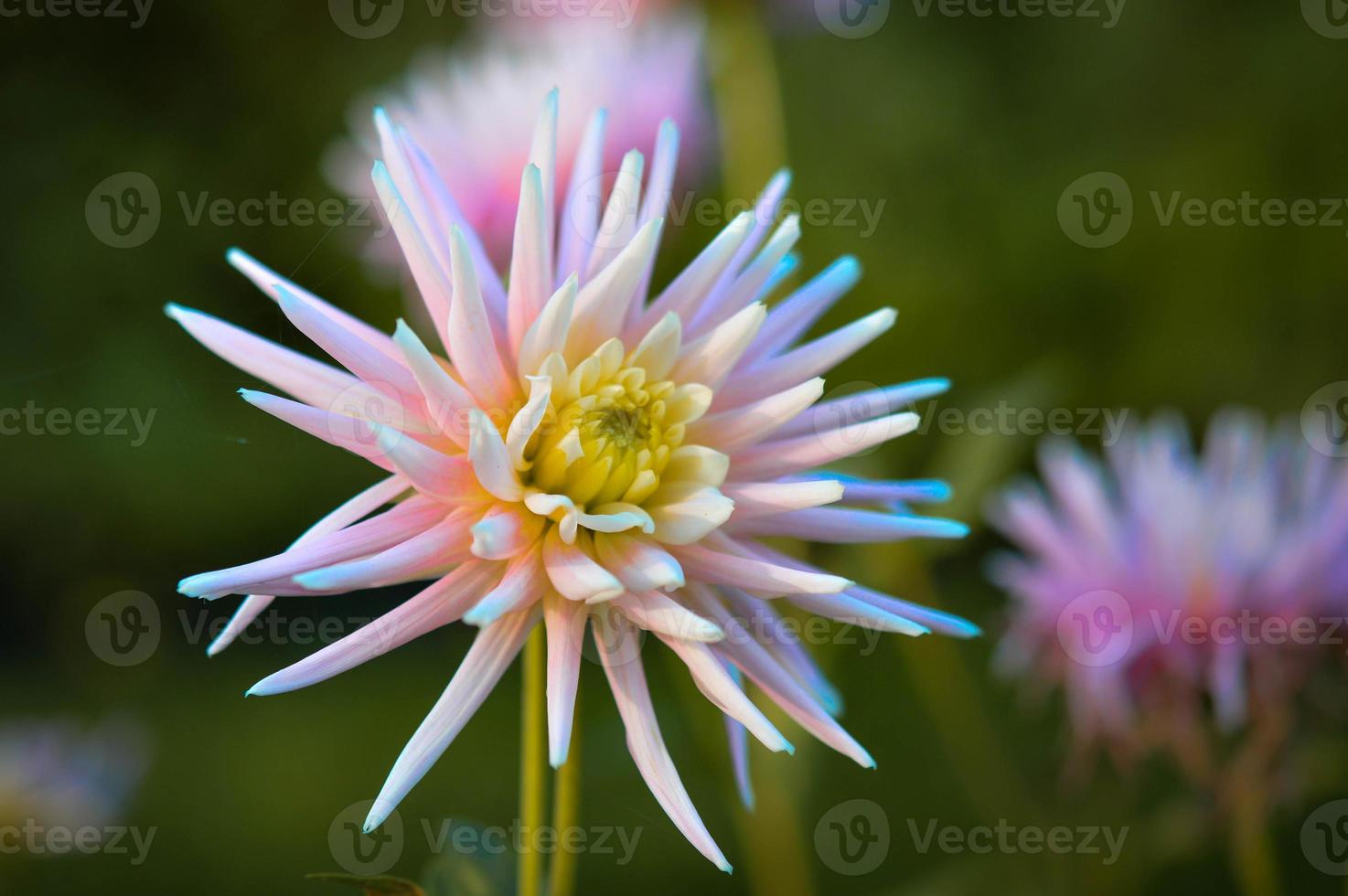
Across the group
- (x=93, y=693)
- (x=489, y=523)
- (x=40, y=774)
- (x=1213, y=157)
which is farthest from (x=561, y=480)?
(x=1213, y=157)

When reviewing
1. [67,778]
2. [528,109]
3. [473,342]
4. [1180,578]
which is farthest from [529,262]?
[67,778]

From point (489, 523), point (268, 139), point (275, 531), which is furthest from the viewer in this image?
point (268, 139)

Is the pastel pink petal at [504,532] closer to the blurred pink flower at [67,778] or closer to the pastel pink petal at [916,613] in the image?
the pastel pink petal at [916,613]

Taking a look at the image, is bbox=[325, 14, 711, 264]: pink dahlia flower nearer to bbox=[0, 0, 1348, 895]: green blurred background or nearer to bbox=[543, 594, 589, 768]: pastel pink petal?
bbox=[0, 0, 1348, 895]: green blurred background

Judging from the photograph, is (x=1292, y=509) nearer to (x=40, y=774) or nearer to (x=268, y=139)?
(x=40, y=774)

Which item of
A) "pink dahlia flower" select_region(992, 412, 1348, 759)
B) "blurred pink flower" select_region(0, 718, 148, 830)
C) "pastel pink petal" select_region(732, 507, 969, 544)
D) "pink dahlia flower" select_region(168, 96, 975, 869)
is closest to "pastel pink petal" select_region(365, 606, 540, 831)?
"pink dahlia flower" select_region(168, 96, 975, 869)

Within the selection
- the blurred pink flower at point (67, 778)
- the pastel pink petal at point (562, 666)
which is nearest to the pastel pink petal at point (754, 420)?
the pastel pink petal at point (562, 666)
